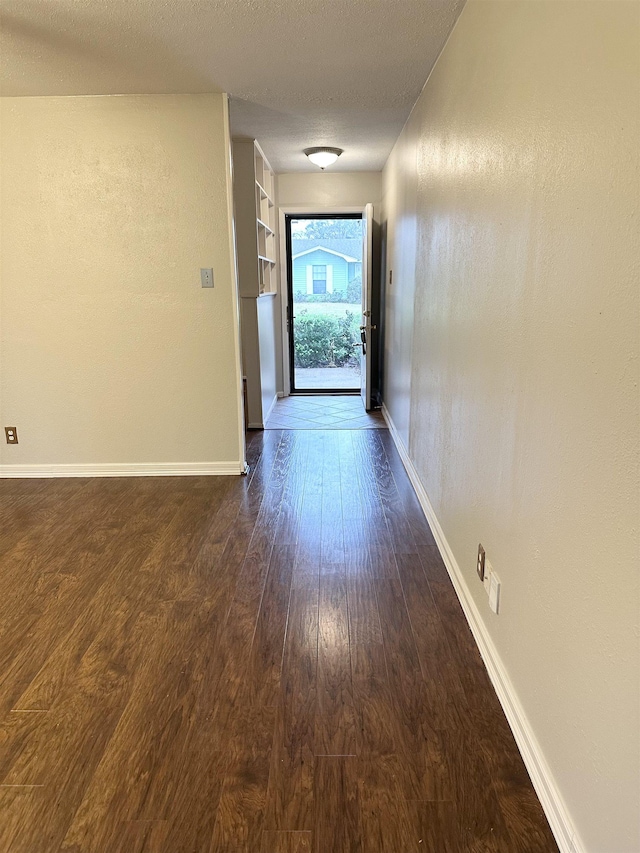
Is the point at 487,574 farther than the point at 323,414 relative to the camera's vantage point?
No

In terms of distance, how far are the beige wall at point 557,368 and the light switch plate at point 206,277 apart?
5.35 ft

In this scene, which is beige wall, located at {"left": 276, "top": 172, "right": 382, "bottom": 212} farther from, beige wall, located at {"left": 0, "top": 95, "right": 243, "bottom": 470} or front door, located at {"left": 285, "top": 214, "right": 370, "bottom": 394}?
beige wall, located at {"left": 0, "top": 95, "right": 243, "bottom": 470}

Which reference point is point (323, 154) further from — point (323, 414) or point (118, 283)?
point (323, 414)

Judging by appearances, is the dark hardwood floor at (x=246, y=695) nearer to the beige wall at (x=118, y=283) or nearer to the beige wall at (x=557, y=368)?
the beige wall at (x=557, y=368)

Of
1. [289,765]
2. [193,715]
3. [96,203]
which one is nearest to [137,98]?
[96,203]

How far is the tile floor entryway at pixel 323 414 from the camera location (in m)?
4.91

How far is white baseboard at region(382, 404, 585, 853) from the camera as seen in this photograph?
1.22 metres

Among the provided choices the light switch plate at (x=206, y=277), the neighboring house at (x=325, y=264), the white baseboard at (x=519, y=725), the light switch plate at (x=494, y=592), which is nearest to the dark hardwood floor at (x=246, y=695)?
the white baseboard at (x=519, y=725)

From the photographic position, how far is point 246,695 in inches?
67.3

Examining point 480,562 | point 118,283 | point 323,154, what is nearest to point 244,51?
point 118,283

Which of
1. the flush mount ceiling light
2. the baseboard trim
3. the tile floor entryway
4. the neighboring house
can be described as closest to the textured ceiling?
→ the flush mount ceiling light

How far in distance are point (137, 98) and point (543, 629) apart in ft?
A: 11.1

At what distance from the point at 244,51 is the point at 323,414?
323 cm

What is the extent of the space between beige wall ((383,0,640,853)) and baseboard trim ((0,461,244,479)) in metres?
1.87
